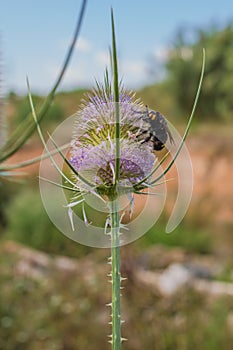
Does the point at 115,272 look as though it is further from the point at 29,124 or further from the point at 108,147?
the point at 29,124

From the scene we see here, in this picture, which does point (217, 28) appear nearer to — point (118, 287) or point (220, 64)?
point (220, 64)

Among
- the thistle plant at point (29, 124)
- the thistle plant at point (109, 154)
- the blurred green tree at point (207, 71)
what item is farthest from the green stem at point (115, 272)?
the blurred green tree at point (207, 71)

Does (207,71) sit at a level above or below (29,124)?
above

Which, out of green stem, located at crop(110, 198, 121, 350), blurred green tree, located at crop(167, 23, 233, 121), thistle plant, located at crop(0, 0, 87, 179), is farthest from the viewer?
blurred green tree, located at crop(167, 23, 233, 121)

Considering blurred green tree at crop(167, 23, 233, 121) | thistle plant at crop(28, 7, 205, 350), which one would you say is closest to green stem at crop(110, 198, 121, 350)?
thistle plant at crop(28, 7, 205, 350)

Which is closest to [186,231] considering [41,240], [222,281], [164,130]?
[41,240]

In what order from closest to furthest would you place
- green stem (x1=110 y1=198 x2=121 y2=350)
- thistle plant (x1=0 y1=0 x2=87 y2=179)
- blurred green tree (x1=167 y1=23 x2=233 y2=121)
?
1. green stem (x1=110 y1=198 x2=121 y2=350)
2. thistle plant (x1=0 y1=0 x2=87 y2=179)
3. blurred green tree (x1=167 y1=23 x2=233 y2=121)

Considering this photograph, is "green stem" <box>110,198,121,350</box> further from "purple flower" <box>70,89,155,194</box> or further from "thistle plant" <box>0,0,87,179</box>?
"thistle plant" <box>0,0,87,179</box>

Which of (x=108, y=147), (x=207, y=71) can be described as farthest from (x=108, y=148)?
(x=207, y=71)
